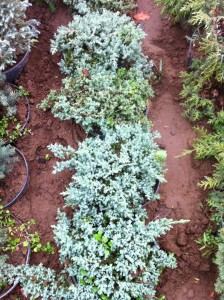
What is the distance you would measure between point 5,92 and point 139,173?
62.7 inches

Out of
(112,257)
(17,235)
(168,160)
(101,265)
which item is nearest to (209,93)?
(168,160)

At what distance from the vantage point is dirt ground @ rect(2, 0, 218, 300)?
312 centimetres

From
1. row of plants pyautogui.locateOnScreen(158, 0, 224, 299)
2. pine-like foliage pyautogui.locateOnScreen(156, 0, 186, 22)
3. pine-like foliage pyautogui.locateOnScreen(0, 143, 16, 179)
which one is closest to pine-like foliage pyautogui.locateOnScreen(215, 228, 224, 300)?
row of plants pyautogui.locateOnScreen(158, 0, 224, 299)

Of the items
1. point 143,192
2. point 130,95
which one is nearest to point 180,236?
point 143,192

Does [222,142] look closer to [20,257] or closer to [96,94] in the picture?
[96,94]

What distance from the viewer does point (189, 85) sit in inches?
148

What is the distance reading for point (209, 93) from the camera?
3.66m

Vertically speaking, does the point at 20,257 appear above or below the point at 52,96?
below

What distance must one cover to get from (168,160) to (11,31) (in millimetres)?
2002

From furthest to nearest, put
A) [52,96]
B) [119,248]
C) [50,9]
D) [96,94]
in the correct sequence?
[50,9], [52,96], [96,94], [119,248]

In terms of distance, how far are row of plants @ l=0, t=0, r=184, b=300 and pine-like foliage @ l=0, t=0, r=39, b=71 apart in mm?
352

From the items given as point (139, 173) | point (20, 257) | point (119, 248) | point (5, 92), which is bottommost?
point (20, 257)

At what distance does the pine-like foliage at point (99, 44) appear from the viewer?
3279 mm

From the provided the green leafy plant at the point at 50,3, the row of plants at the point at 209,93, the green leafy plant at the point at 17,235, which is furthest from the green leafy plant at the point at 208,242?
the green leafy plant at the point at 50,3
